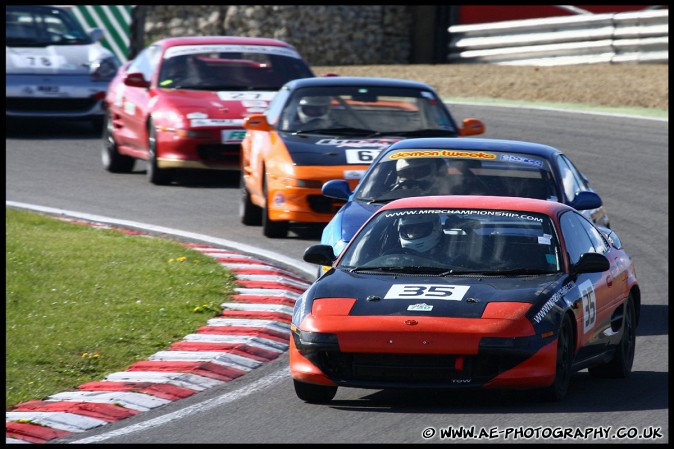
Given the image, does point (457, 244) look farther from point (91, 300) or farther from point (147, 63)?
point (147, 63)

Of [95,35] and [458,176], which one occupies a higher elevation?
[95,35]

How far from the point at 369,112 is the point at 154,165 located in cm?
356

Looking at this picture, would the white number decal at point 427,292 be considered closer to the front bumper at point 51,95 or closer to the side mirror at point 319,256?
the side mirror at point 319,256

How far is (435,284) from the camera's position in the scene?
812cm

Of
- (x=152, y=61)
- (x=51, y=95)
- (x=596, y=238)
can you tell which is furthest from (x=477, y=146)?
(x=51, y=95)

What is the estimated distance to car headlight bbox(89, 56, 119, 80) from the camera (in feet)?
66.0

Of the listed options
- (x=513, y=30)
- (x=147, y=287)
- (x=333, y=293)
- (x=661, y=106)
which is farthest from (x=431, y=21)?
(x=333, y=293)

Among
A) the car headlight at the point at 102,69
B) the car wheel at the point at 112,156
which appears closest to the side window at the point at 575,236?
the car wheel at the point at 112,156

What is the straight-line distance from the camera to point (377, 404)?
25.8 ft

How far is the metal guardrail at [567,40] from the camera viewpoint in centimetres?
2525

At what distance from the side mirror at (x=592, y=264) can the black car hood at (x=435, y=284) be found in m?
0.14

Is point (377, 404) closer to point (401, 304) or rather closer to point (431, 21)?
point (401, 304)

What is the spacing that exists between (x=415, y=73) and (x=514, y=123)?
6002 millimetres

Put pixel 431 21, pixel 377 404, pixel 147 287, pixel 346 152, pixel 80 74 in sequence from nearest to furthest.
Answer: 1. pixel 377 404
2. pixel 147 287
3. pixel 346 152
4. pixel 80 74
5. pixel 431 21
